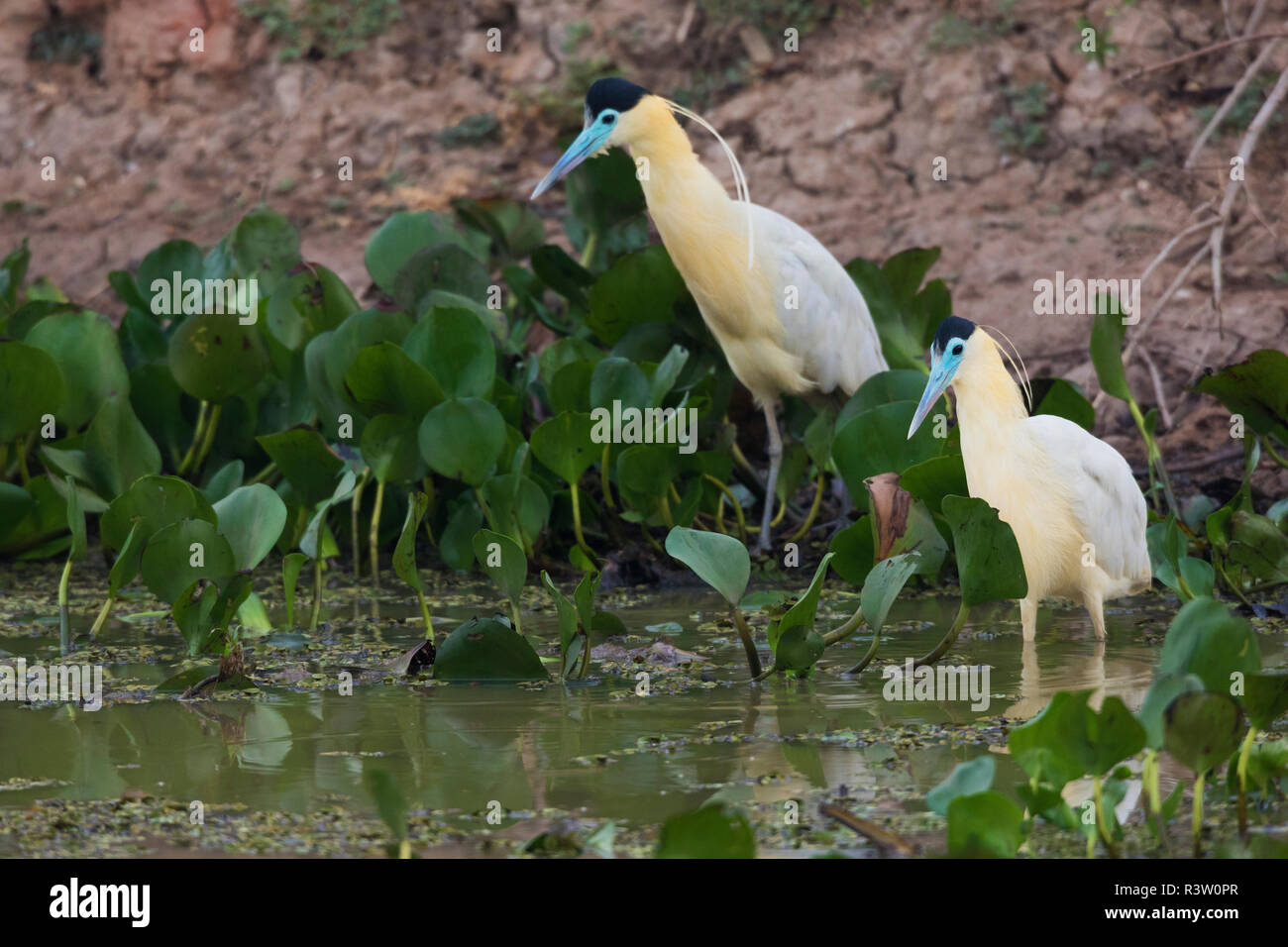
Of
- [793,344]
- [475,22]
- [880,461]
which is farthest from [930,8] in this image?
[880,461]

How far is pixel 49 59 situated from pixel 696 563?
25.6 feet

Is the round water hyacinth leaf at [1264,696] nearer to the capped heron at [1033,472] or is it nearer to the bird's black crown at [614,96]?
the capped heron at [1033,472]

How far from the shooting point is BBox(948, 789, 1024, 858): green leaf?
2.65 metres

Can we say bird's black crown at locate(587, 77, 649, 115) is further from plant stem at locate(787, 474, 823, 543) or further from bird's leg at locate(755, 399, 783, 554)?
plant stem at locate(787, 474, 823, 543)

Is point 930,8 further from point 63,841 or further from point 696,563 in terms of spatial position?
point 63,841

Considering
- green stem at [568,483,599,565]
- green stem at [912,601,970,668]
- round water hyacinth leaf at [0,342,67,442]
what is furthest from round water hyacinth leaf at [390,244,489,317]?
green stem at [912,601,970,668]

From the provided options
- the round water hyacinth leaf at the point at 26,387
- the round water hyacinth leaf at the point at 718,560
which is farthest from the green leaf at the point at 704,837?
the round water hyacinth leaf at the point at 26,387

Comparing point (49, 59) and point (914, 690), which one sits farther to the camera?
point (49, 59)

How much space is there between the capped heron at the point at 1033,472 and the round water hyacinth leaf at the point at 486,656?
1.29 m

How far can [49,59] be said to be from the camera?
1016cm

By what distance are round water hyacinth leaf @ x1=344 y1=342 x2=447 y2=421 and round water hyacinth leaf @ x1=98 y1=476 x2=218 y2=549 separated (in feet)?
2.66

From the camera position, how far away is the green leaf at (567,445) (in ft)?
17.2

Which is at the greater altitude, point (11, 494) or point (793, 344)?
point (793, 344)
